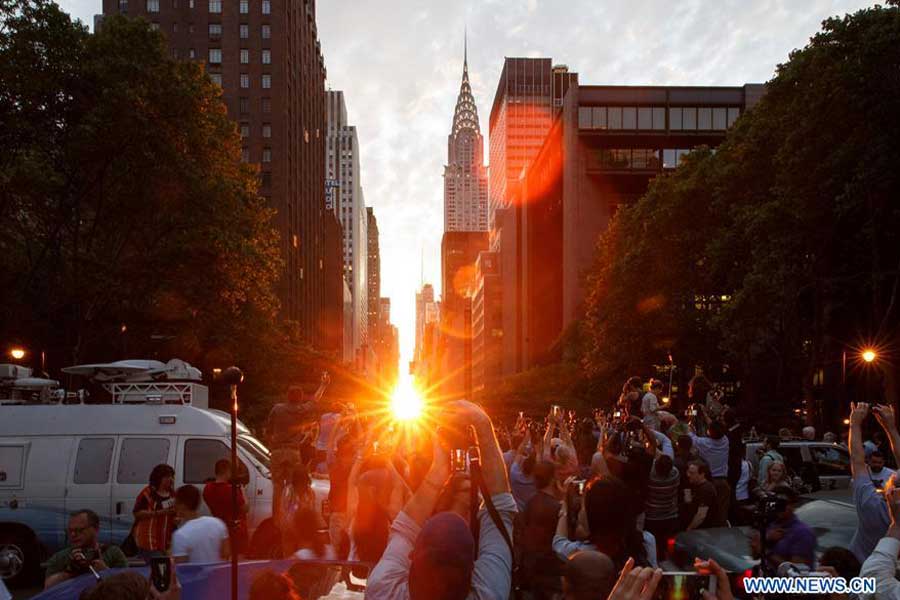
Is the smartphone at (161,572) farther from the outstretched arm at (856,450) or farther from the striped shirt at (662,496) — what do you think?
the striped shirt at (662,496)

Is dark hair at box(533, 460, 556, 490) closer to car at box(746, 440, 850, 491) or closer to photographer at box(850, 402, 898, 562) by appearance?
photographer at box(850, 402, 898, 562)

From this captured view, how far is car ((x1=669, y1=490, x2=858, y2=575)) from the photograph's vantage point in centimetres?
774

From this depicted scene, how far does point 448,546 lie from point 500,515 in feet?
1.50

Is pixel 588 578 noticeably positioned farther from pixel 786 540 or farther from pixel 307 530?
pixel 307 530

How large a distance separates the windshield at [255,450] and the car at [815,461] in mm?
8712

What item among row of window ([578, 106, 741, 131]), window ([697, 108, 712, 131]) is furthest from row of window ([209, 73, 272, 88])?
window ([697, 108, 712, 131])

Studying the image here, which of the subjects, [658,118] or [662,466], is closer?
[662,466]

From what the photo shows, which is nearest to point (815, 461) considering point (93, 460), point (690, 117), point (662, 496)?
point (662, 496)

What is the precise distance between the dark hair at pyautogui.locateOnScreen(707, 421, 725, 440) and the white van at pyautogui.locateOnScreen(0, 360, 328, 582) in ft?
19.4

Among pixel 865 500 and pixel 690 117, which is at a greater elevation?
pixel 690 117

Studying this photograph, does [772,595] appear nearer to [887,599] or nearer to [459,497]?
[887,599]

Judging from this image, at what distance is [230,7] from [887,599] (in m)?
91.1

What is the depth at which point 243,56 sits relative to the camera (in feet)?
286

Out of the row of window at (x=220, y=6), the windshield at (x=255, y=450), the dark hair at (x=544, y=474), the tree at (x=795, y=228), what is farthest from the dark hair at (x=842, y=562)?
the row of window at (x=220, y=6)
